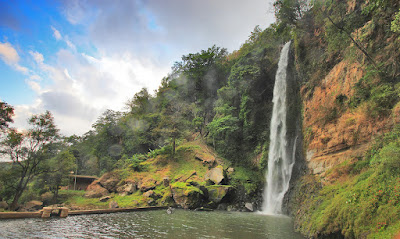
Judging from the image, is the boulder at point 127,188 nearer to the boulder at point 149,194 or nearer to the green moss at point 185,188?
the boulder at point 149,194

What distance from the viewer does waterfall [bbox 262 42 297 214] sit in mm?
16859

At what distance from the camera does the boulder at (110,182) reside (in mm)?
21141

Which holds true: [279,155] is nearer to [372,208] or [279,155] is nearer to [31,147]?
[372,208]

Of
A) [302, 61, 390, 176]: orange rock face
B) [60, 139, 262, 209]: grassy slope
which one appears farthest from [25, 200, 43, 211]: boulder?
[302, 61, 390, 176]: orange rock face

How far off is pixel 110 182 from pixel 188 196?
9.38 meters

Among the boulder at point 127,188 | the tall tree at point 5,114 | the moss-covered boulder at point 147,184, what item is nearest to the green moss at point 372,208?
the moss-covered boulder at point 147,184

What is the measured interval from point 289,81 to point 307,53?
2875mm

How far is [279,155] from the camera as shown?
18297 mm

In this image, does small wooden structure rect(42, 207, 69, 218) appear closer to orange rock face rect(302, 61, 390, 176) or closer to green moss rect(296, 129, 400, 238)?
green moss rect(296, 129, 400, 238)

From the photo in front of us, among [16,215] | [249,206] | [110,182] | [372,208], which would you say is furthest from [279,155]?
[16,215]

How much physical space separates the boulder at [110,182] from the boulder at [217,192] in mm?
9916

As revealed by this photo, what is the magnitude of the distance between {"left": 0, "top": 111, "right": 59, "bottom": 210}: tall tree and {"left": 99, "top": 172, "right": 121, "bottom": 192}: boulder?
219 inches

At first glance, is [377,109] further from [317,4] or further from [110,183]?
[110,183]

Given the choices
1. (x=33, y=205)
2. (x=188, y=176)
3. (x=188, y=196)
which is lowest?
(x=33, y=205)
